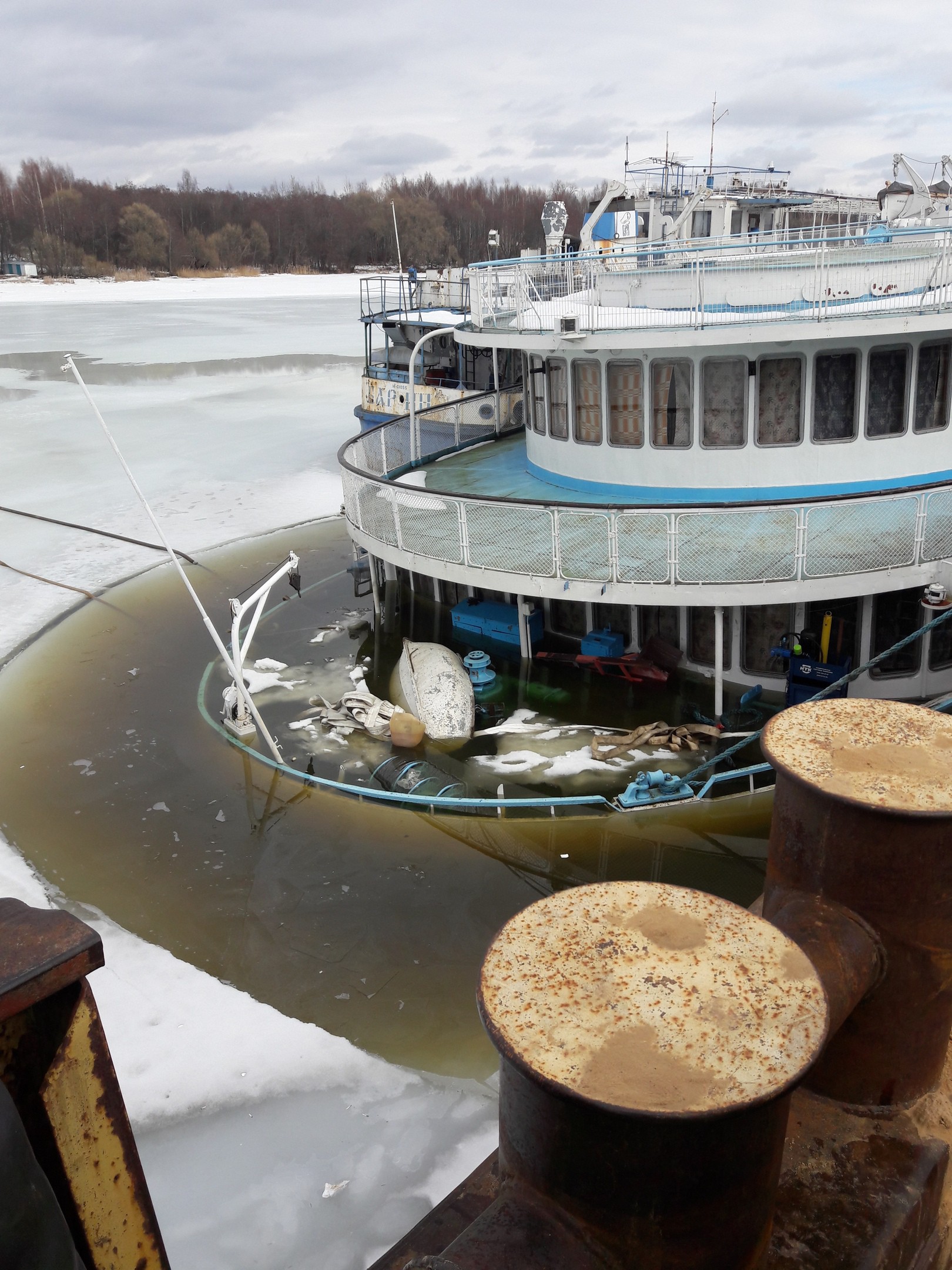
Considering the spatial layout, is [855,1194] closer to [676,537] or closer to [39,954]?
[39,954]

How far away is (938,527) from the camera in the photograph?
1159cm

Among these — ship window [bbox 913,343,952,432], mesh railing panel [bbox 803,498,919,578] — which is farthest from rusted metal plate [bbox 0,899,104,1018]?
ship window [bbox 913,343,952,432]

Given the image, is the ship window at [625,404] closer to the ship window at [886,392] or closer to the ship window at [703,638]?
the ship window at [703,638]

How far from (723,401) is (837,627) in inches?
139

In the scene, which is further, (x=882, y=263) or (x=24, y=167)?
(x=24, y=167)

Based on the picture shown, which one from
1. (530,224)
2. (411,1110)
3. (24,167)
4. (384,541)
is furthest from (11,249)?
(411,1110)

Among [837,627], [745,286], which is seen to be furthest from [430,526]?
[837,627]

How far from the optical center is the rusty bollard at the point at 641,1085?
6.98ft

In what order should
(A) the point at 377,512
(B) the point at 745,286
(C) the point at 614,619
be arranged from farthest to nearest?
(C) the point at 614,619
(A) the point at 377,512
(B) the point at 745,286

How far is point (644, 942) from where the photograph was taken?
2.48 meters

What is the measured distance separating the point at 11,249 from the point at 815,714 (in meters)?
126

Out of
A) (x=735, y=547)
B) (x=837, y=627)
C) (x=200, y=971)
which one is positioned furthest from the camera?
(x=837, y=627)

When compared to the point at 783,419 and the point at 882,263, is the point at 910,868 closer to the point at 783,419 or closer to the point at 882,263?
the point at 783,419

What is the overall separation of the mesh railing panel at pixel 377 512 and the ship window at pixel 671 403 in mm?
4076
